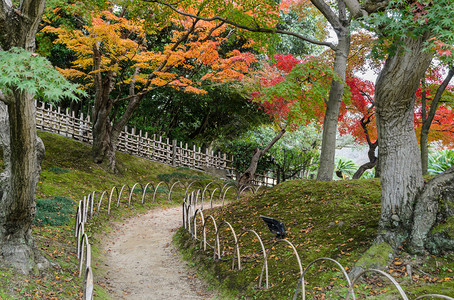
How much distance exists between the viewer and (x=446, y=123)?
1138 cm

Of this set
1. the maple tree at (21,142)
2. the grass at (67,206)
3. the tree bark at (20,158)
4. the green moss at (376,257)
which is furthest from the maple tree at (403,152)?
the grass at (67,206)

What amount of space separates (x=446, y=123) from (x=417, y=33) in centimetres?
877

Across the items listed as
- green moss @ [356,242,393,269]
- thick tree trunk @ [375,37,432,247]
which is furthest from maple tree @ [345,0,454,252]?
green moss @ [356,242,393,269]

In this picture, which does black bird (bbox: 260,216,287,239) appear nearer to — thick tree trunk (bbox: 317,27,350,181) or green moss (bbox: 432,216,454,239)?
green moss (bbox: 432,216,454,239)

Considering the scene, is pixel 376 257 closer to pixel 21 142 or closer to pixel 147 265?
pixel 147 265

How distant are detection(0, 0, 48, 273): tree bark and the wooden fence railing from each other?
1227cm

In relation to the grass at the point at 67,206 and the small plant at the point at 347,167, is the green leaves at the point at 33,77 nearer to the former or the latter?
the grass at the point at 67,206

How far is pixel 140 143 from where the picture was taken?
18.6m

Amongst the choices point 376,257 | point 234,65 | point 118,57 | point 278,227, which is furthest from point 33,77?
point 234,65

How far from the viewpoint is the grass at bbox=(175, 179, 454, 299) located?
4398 mm

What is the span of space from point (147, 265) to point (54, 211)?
290cm

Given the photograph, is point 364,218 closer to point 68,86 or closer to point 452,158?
point 68,86

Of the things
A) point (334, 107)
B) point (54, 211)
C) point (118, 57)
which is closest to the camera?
point (334, 107)

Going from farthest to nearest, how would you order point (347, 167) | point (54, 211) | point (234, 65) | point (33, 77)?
point (347, 167)
point (234, 65)
point (54, 211)
point (33, 77)
